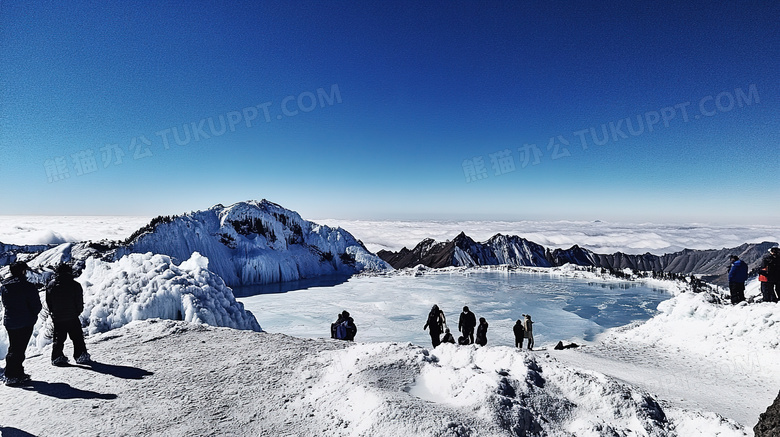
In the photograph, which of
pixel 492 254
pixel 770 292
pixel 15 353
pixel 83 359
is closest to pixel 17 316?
pixel 15 353

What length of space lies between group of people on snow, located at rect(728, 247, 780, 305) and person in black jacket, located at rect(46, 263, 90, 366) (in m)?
21.2

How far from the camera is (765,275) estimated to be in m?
13.8

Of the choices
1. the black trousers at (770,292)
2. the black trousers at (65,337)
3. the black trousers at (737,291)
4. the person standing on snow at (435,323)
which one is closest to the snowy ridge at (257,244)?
the black trousers at (65,337)

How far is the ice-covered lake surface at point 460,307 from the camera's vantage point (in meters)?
25.2

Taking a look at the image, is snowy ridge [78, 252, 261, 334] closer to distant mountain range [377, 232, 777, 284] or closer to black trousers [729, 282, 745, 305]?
black trousers [729, 282, 745, 305]

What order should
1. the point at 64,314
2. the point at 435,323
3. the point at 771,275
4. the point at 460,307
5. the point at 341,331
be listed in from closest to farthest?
1. the point at 64,314
2. the point at 341,331
3. the point at 435,323
4. the point at 771,275
5. the point at 460,307

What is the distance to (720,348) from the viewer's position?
13.0 metres

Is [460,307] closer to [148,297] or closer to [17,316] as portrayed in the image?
[148,297]

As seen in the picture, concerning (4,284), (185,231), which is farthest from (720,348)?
(185,231)

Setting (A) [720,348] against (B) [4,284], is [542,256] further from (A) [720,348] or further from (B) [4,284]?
(B) [4,284]

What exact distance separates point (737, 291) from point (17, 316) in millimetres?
23730

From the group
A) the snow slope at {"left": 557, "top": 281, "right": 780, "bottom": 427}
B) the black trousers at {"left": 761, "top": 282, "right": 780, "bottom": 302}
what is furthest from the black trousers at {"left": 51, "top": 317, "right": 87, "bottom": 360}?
the black trousers at {"left": 761, "top": 282, "right": 780, "bottom": 302}

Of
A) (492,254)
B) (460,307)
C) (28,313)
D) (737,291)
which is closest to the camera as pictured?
(28,313)

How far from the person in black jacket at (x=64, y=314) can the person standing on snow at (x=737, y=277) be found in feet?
69.6
